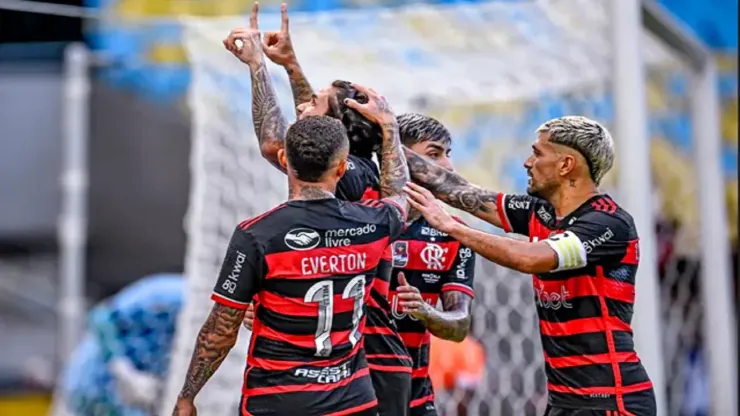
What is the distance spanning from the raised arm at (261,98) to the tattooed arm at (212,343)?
0.75 meters

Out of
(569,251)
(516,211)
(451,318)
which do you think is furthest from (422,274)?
(569,251)

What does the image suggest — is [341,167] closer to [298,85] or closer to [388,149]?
[388,149]

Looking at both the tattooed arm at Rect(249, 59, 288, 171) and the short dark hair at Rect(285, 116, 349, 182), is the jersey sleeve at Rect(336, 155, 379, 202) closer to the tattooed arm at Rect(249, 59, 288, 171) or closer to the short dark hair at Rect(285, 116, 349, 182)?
the tattooed arm at Rect(249, 59, 288, 171)

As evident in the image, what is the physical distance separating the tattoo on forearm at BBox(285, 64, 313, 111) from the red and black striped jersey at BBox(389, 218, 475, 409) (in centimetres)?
61

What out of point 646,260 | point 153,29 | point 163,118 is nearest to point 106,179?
point 163,118

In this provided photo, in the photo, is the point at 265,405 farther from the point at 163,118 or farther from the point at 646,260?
the point at 163,118

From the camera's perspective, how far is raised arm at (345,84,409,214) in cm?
416

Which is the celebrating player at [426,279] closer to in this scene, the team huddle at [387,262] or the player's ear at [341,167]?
the team huddle at [387,262]

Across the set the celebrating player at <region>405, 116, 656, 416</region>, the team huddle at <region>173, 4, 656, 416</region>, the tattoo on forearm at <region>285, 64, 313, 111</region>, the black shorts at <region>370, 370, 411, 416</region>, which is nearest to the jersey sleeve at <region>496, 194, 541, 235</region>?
the team huddle at <region>173, 4, 656, 416</region>

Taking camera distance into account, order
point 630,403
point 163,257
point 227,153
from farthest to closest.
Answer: point 163,257 < point 227,153 < point 630,403

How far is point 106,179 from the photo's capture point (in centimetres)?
1053

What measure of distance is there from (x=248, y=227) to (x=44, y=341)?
755 centimetres

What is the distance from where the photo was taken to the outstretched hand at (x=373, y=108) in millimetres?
4168

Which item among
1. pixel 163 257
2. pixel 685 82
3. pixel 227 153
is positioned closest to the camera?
pixel 227 153
